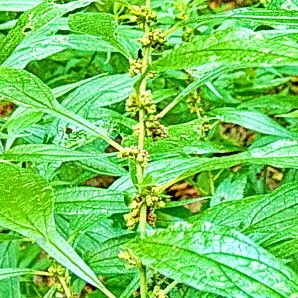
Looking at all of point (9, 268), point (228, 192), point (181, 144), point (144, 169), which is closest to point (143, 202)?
point (144, 169)

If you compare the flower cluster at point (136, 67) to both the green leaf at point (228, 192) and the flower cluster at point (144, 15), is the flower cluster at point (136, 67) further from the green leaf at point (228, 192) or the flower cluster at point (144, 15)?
the green leaf at point (228, 192)

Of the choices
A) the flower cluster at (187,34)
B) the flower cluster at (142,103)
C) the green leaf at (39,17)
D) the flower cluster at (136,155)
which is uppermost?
the flower cluster at (187,34)

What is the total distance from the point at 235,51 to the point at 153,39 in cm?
24

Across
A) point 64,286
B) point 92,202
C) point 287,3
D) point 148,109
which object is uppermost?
point 287,3

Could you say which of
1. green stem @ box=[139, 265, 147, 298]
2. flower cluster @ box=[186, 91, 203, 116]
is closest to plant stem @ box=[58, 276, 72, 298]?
green stem @ box=[139, 265, 147, 298]

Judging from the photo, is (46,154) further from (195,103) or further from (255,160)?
(195,103)

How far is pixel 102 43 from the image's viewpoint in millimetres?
1175

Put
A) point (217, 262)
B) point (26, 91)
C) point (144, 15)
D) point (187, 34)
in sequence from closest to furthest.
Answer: point (217, 262), point (26, 91), point (144, 15), point (187, 34)

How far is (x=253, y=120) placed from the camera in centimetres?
138

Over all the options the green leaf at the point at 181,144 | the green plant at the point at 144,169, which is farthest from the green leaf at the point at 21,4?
the green leaf at the point at 181,144

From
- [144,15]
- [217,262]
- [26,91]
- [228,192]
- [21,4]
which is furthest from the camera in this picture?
[228,192]

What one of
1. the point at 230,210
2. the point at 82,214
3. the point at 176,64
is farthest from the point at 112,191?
the point at 176,64

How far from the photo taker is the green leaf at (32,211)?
749 millimetres

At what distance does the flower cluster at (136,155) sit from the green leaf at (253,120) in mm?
440
